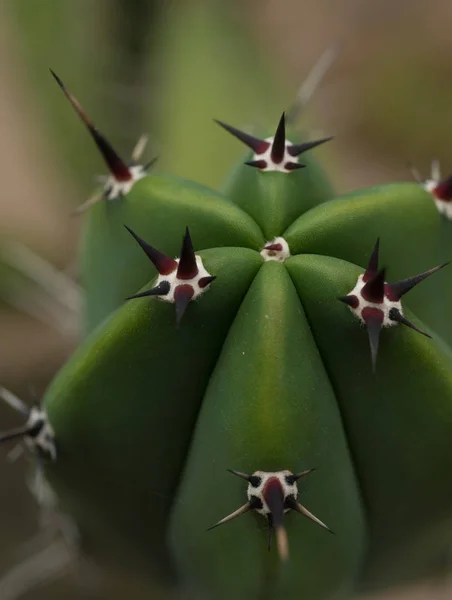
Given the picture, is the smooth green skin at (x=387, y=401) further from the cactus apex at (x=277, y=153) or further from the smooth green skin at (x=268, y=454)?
the cactus apex at (x=277, y=153)

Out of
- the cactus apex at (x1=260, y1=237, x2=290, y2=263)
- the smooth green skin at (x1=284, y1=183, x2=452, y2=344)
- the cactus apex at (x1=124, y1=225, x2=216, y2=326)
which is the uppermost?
the smooth green skin at (x1=284, y1=183, x2=452, y2=344)

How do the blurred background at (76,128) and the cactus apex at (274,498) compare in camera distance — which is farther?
the blurred background at (76,128)

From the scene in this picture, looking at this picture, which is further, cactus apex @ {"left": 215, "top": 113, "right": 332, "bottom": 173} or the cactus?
cactus apex @ {"left": 215, "top": 113, "right": 332, "bottom": 173}

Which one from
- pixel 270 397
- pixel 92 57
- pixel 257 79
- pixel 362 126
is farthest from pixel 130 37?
pixel 270 397

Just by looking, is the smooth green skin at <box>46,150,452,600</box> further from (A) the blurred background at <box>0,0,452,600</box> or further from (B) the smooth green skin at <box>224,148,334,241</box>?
(A) the blurred background at <box>0,0,452,600</box>

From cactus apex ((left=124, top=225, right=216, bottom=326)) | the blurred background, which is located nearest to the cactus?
cactus apex ((left=124, top=225, right=216, bottom=326))

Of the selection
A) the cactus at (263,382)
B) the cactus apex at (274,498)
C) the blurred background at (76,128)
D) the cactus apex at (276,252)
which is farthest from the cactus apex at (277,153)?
the blurred background at (76,128)
